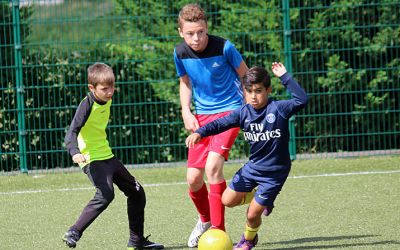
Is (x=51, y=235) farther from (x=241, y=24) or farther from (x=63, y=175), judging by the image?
(x=241, y=24)

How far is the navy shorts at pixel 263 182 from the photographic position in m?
7.28

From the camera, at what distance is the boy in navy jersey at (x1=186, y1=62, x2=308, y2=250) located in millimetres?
7281

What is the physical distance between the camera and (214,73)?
26.2 ft

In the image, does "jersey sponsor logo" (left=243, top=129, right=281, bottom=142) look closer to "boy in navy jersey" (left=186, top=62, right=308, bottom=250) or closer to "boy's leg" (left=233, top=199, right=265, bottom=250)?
"boy in navy jersey" (left=186, top=62, right=308, bottom=250)

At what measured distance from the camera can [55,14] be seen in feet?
42.3

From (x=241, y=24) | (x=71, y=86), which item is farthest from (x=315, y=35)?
(x=71, y=86)

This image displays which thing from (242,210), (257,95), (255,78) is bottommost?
(242,210)

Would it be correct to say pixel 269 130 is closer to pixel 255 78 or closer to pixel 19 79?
pixel 255 78

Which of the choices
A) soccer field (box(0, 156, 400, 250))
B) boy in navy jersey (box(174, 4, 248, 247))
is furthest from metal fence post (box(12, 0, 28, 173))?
boy in navy jersey (box(174, 4, 248, 247))

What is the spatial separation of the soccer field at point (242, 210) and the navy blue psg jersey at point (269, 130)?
77cm

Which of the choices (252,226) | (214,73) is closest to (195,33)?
(214,73)

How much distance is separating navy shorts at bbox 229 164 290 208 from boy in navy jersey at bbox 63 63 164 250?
2.94 ft

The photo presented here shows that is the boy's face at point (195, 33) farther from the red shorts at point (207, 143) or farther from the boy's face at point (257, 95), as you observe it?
the boy's face at point (257, 95)

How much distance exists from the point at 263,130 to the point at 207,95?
916mm
